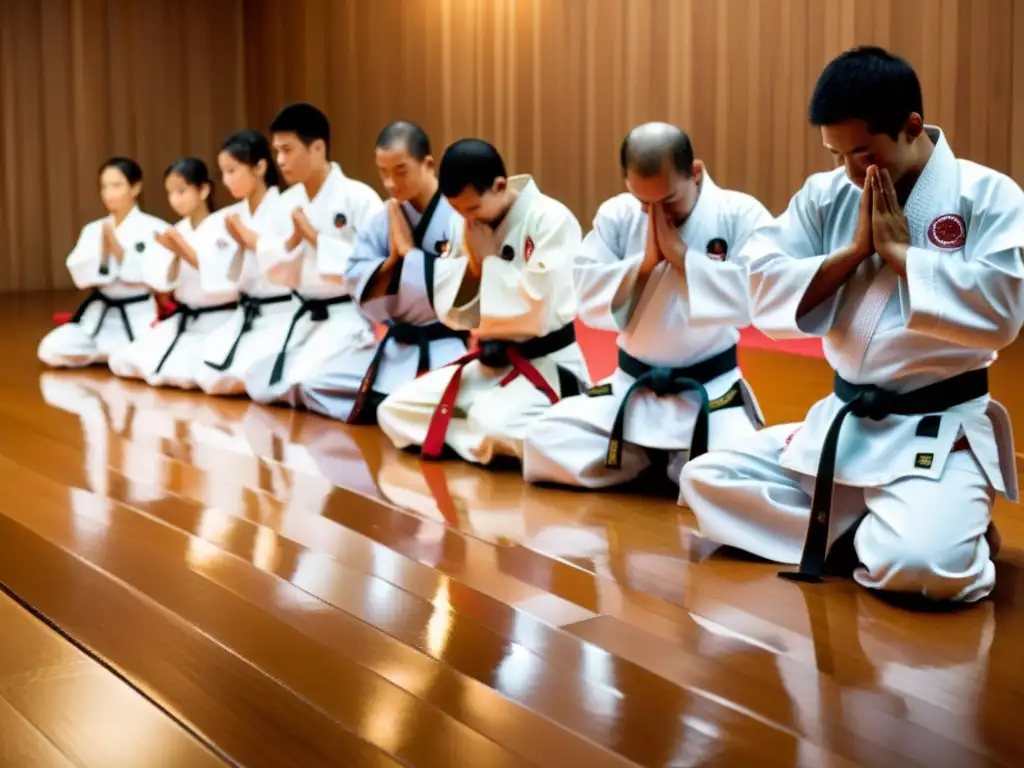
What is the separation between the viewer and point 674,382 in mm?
3561

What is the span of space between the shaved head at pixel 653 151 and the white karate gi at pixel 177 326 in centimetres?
310

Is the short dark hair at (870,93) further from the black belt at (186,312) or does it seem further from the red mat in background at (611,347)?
the black belt at (186,312)

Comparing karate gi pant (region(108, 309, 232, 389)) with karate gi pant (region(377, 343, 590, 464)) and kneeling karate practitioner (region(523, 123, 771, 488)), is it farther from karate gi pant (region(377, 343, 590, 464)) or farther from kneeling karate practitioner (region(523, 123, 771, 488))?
kneeling karate practitioner (region(523, 123, 771, 488))

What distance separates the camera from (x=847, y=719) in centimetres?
207

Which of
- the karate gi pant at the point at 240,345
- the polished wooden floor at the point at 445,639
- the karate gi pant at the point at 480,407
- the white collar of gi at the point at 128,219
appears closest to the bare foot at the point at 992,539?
the polished wooden floor at the point at 445,639

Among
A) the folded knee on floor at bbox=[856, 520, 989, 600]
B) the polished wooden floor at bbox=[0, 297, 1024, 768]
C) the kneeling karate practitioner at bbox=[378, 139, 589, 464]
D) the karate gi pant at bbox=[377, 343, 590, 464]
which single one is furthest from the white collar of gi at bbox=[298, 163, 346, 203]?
the folded knee on floor at bbox=[856, 520, 989, 600]

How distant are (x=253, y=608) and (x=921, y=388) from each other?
153 centimetres

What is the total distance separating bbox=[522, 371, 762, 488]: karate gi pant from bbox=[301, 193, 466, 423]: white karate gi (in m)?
0.95

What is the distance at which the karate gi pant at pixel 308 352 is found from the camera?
522 cm

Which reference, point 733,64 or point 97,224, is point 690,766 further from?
point 733,64

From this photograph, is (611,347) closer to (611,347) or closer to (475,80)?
(611,347)

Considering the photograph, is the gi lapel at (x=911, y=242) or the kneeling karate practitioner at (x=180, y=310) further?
the kneeling karate practitioner at (x=180, y=310)

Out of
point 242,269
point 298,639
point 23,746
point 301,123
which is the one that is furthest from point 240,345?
point 23,746

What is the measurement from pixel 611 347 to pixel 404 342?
2.19 m
